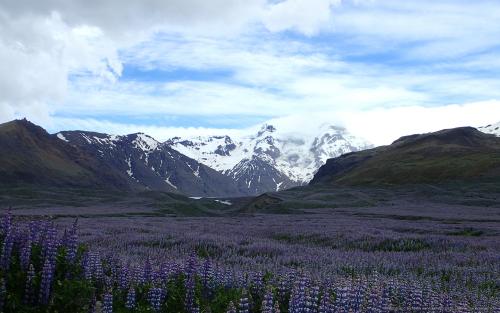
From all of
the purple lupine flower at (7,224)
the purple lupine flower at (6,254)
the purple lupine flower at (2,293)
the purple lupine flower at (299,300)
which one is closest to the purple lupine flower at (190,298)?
the purple lupine flower at (299,300)

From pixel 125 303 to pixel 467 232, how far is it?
84.6 feet

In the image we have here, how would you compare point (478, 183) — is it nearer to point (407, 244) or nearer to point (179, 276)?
point (407, 244)

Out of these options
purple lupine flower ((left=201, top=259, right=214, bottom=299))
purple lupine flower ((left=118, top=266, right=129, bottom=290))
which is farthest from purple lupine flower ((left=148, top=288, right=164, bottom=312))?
purple lupine flower ((left=118, top=266, right=129, bottom=290))

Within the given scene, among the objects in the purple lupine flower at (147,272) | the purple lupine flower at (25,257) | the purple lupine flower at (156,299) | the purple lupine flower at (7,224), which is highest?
the purple lupine flower at (7,224)

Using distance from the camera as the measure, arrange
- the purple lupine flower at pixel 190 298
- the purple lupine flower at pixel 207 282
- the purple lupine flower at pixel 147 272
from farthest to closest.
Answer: the purple lupine flower at pixel 147 272 < the purple lupine flower at pixel 207 282 < the purple lupine flower at pixel 190 298

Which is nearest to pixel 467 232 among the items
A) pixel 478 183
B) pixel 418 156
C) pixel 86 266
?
pixel 86 266

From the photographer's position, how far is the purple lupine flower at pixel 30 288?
30.1 feet

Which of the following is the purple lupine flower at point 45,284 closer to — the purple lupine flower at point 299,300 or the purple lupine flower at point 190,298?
the purple lupine flower at point 190,298

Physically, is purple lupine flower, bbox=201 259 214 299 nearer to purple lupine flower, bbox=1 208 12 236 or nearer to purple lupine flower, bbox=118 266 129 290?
purple lupine flower, bbox=118 266 129 290

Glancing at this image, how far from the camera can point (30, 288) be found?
31.0ft

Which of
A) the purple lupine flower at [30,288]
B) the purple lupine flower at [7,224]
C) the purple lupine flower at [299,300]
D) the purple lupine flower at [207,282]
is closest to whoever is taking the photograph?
the purple lupine flower at [299,300]

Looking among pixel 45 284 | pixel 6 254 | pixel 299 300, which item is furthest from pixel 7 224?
pixel 299 300

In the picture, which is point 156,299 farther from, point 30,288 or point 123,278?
point 30,288

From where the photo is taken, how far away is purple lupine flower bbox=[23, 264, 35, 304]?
917 centimetres
